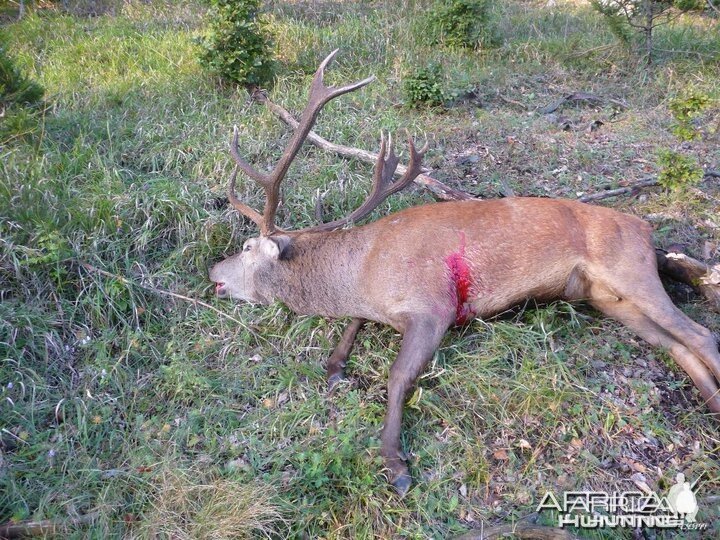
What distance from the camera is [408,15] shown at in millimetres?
9242

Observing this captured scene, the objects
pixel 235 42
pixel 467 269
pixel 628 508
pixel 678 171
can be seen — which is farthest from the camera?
pixel 235 42

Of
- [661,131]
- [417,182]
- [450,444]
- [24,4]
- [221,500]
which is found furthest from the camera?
[24,4]

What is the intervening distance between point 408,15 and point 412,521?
794 cm

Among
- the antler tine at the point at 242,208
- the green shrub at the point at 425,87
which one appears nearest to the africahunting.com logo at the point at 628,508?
the antler tine at the point at 242,208

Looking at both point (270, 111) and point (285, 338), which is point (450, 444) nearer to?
point (285, 338)

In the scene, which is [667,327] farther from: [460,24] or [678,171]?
[460,24]

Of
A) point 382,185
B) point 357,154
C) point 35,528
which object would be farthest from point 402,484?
point 357,154

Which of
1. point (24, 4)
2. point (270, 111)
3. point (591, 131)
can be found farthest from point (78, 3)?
point (591, 131)

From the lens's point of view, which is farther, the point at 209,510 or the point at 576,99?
the point at 576,99

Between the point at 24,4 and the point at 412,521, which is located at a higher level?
the point at 24,4

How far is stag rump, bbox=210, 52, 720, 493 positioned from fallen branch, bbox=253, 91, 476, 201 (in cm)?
86

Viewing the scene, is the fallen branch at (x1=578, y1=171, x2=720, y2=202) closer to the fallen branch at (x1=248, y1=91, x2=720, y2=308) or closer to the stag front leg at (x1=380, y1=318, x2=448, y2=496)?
the fallen branch at (x1=248, y1=91, x2=720, y2=308)

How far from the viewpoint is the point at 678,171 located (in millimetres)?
5246

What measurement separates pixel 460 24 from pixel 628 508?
684cm
